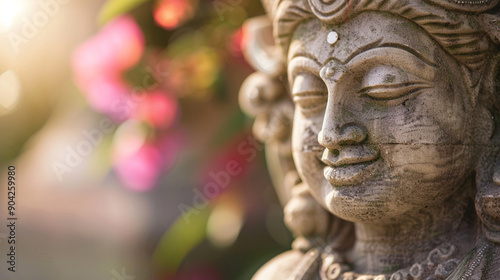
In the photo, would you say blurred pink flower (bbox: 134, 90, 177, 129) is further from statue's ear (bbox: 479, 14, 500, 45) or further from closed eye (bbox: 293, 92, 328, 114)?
statue's ear (bbox: 479, 14, 500, 45)

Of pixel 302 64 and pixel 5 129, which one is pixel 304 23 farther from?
pixel 5 129

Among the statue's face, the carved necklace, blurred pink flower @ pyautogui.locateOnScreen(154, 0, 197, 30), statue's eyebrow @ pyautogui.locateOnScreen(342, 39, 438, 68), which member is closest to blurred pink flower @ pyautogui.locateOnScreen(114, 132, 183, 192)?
blurred pink flower @ pyautogui.locateOnScreen(154, 0, 197, 30)

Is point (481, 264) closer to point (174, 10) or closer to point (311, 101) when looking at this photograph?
point (311, 101)

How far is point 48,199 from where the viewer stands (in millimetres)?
2812

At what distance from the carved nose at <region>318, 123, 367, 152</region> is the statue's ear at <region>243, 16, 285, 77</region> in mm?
333

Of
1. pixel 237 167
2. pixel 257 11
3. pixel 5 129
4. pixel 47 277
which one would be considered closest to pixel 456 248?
pixel 237 167

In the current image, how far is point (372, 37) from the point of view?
1094mm

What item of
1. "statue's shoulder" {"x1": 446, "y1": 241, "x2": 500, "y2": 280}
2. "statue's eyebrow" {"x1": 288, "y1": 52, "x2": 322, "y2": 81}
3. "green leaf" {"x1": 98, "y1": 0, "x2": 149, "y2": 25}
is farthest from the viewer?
"green leaf" {"x1": 98, "y1": 0, "x2": 149, "y2": 25}

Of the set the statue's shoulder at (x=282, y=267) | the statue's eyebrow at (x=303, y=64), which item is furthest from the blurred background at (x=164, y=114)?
the statue's eyebrow at (x=303, y=64)

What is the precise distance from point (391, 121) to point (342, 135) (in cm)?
9

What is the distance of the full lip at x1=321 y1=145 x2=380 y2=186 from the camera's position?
3.61 ft

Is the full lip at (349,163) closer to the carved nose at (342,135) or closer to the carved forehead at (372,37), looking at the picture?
the carved nose at (342,135)

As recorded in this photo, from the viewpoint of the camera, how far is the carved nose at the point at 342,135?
3.59 feet

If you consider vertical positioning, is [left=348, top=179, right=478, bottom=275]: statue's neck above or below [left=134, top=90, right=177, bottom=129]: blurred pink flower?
below
